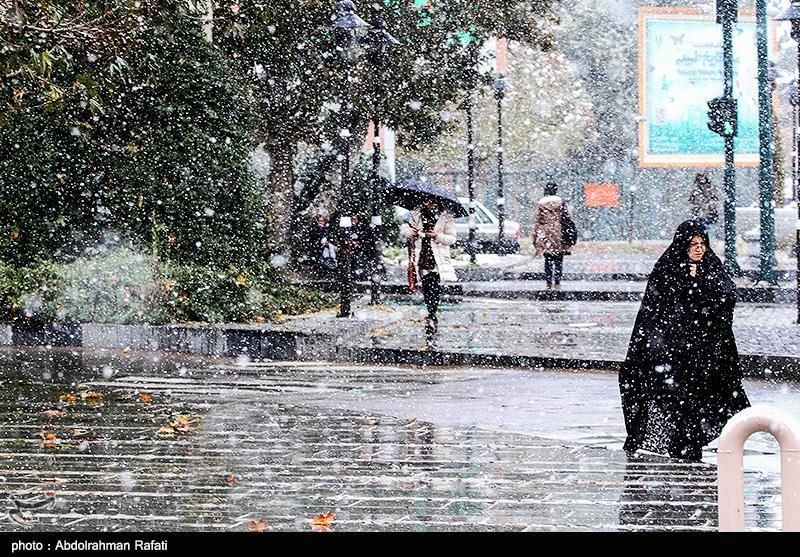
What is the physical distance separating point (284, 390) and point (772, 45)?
34.4 m

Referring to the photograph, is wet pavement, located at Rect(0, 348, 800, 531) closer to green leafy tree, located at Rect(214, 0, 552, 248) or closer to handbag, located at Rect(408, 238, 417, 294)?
handbag, located at Rect(408, 238, 417, 294)

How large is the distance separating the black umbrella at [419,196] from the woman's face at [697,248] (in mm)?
8797

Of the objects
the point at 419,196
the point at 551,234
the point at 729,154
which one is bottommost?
the point at 551,234

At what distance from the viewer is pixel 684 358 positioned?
395 inches

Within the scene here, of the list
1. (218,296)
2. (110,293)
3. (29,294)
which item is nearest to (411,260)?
(218,296)

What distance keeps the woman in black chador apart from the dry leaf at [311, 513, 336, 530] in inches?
121

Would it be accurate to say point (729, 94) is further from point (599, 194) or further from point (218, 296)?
point (599, 194)

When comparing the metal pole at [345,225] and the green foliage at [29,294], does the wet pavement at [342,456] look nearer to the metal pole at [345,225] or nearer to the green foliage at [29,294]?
the green foliage at [29,294]

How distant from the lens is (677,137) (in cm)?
3972

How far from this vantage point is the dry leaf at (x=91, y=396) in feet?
42.2

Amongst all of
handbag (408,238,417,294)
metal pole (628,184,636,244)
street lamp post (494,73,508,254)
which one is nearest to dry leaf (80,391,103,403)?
handbag (408,238,417,294)

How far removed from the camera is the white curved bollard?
177 inches

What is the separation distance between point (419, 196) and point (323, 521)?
1192cm
